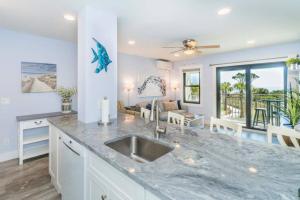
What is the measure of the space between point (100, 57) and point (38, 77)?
2.01 meters

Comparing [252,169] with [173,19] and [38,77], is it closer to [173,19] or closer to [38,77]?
[173,19]

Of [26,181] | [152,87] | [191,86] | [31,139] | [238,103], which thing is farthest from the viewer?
[191,86]

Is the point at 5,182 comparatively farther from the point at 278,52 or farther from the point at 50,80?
the point at 278,52

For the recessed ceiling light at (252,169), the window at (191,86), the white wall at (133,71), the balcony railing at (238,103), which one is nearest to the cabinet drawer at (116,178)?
the recessed ceiling light at (252,169)

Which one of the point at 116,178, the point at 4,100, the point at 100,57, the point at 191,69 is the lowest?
the point at 116,178

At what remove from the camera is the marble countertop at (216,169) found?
0.75m

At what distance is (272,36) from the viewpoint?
12.1 ft

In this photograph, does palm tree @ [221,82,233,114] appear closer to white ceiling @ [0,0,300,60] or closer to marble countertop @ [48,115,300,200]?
white ceiling @ [0,0,300,60]

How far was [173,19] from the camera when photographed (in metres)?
2.66

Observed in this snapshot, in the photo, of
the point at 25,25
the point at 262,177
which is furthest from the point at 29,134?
the point at 262,177

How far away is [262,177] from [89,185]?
51.4 inches

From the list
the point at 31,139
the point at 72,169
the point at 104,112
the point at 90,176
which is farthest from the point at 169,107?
the point at 90,176

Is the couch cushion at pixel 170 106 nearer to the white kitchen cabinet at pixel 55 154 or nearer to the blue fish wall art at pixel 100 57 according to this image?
the blue fish wall art at pixel 100 57

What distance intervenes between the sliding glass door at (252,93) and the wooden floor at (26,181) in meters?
5.19
